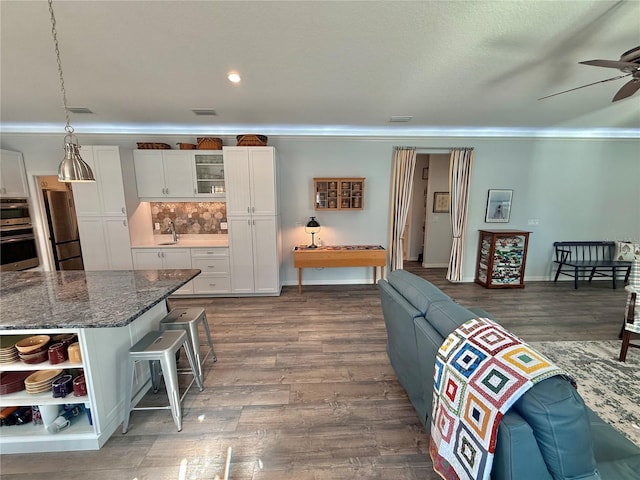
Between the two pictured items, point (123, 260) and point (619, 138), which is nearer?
point (123, 260)

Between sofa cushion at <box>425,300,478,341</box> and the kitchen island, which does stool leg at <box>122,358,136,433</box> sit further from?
sofa cushion at <box>425,300,478,341</box>

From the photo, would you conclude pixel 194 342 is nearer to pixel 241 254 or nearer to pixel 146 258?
pixel 241 254

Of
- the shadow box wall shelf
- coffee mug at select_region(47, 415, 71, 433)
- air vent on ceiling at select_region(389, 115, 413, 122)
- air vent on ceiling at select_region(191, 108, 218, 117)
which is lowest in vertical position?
coffee mug at select_region(47, 415, 71, 433)

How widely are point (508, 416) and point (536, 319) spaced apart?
325cm

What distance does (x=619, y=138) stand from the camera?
443cm

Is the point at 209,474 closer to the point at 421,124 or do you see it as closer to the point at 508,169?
the point at 421,124

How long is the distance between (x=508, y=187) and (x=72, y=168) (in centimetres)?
594

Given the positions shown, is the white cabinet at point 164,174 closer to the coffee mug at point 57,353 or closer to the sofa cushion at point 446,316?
the coffee mug at point 57,353

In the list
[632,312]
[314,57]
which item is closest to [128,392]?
[314,57]

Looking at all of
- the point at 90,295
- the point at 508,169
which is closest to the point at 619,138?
the point at 508,169

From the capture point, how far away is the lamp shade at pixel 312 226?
4.25 m

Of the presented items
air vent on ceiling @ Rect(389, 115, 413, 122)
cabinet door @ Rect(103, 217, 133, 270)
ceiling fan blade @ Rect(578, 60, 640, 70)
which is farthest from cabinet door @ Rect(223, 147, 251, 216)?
ceiling fan blade @ Rect(578, 60, 640, 70)

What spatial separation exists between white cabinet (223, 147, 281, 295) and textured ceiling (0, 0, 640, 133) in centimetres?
62

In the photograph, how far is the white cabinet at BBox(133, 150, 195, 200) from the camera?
3.88 metres
